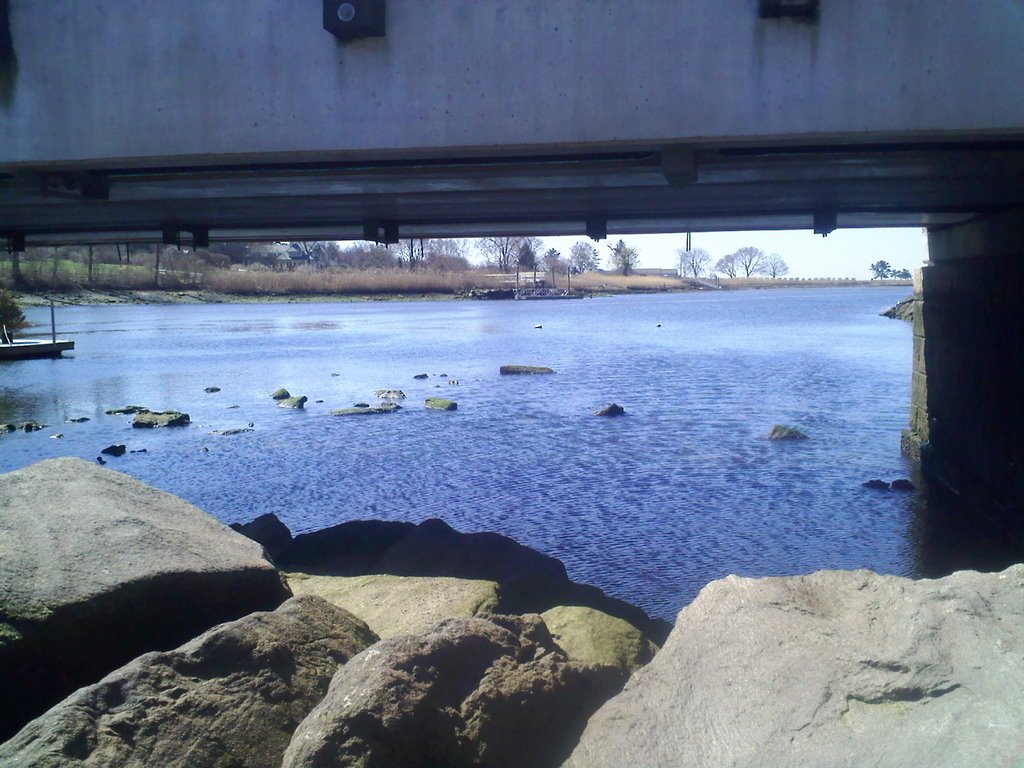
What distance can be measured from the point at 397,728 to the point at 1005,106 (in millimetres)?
7216

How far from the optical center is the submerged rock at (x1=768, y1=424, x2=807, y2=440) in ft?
75.8

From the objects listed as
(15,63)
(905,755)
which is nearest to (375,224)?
(15,63)

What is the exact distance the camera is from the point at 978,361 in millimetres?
15438

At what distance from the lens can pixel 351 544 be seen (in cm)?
1277

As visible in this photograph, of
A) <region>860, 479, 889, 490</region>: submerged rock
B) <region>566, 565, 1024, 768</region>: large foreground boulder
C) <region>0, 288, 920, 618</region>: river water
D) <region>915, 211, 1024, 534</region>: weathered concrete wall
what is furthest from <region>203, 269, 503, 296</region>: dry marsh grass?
<region>566, 565, 1024, 768</region>: large foreground boulder

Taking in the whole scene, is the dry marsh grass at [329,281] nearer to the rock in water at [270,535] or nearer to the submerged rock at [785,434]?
the submerged rock at [785,434]

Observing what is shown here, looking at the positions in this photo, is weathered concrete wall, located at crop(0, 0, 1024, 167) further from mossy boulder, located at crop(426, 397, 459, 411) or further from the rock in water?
mossy boulder, located at crop(426, 397, 459, 411)

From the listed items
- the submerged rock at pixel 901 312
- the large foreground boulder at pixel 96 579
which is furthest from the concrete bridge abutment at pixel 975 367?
the submerged rock at pixel 901 312

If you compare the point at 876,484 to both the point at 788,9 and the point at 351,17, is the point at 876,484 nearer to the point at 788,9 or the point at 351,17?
the point at 788,9

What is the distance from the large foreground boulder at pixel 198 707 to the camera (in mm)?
4773

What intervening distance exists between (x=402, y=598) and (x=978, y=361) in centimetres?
1115

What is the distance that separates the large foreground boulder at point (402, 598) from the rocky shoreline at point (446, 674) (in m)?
1.08

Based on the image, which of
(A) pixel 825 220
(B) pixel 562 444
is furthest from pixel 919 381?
(B) pixel 562 444

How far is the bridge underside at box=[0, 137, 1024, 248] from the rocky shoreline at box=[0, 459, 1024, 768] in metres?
4.47
